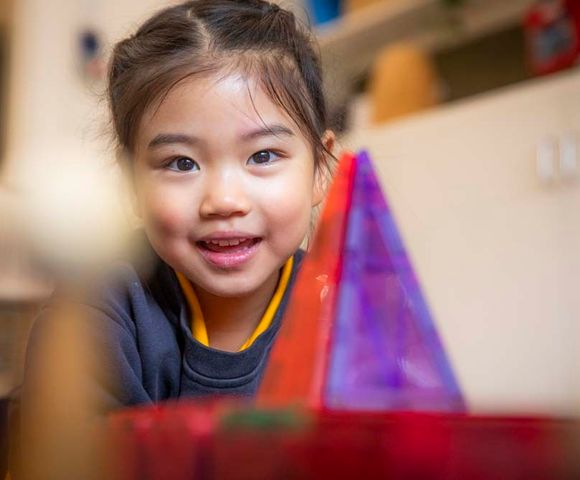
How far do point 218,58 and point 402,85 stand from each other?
1047 millimetres

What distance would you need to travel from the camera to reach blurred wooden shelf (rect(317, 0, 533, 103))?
1.56 metres

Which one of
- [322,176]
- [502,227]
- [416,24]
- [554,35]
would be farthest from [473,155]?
[322,176]

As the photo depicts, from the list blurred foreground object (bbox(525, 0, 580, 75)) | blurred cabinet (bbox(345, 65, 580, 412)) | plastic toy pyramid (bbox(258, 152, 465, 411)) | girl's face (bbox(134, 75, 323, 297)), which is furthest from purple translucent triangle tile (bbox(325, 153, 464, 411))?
blurred foreground object (bbox(525, 0, 580, 75))

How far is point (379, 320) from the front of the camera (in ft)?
1.27

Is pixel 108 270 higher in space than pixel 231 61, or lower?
lower

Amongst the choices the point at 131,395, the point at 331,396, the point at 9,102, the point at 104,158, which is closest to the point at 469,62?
the point at 9,102

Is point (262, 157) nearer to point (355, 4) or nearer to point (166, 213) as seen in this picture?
point (166, 213)

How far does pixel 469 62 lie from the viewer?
5.43 feet

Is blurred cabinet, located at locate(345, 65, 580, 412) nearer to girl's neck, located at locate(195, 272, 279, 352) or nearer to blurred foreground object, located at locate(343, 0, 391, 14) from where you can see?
blurred foreground object, located at locate(343, 0, 391, 14)

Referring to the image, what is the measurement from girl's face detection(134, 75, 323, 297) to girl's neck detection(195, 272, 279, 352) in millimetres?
51

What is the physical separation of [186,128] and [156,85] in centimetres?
5

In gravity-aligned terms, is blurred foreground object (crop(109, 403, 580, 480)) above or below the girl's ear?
below

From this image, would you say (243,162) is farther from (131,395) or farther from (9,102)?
(9,102)

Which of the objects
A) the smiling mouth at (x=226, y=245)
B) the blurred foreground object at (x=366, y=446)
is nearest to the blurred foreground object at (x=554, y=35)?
the smiling mouth at (x=226, y=245)
